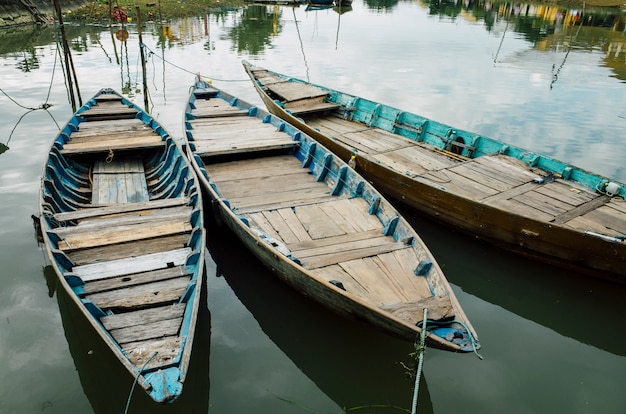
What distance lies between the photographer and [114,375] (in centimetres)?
538

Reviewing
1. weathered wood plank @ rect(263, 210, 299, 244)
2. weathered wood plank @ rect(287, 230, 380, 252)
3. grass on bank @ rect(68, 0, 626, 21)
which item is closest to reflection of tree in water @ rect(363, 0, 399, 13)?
grass on bank @ rect(68, 0, 626, 21)

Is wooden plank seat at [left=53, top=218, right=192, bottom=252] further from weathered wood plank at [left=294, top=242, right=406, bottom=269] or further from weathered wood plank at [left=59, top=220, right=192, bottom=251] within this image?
weathered wood plank at [left=294, top=242, right=406, bottom=269]

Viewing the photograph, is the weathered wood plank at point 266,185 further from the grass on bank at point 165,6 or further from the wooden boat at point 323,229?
the grass on bank at point 165,6

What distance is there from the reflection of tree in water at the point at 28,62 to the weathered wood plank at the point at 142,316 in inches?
843

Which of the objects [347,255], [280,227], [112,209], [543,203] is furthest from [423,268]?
[112,209]

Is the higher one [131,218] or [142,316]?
[131,218]

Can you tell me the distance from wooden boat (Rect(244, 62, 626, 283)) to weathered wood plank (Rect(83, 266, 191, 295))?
5158 mm

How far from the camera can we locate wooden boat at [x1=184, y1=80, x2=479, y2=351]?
5.03m

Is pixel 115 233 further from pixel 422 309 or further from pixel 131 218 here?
pixel 422 309

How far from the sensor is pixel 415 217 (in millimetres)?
9430

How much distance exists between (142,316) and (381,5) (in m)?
73.9

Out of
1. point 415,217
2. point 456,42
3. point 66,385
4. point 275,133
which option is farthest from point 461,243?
point 456,42

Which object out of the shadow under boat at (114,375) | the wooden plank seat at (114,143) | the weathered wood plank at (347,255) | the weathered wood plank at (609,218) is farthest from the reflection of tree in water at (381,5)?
the shadow under boat at (114,375)

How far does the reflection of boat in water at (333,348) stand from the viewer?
5.40m
